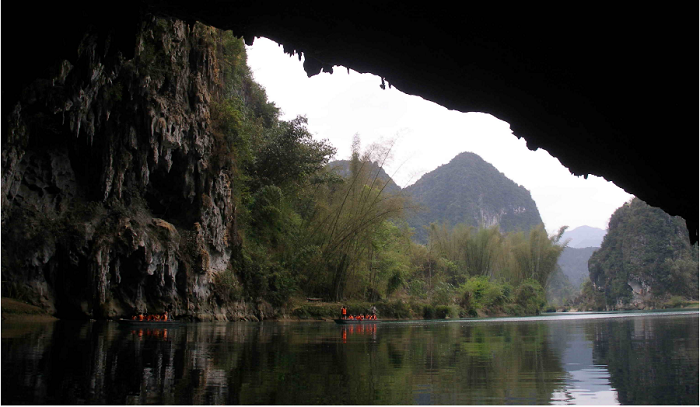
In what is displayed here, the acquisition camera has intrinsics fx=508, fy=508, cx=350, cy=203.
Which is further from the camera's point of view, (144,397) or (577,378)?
(577,378)

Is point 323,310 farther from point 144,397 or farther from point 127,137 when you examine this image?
point 144,397

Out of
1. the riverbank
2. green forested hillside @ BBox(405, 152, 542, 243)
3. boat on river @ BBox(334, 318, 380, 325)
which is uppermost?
green forested hillside @ BBox(405, 152, 542, 243)

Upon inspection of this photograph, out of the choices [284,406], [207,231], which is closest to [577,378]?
[284,406]

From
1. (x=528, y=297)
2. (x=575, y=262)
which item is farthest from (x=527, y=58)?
(x=575, y=262)

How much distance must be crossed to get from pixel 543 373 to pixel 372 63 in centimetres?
398

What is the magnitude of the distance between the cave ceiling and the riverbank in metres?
7.87

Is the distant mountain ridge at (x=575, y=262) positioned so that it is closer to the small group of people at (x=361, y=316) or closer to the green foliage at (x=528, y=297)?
the green foliage at (x=528, y=297)

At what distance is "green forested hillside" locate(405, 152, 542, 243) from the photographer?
9619 centimetres

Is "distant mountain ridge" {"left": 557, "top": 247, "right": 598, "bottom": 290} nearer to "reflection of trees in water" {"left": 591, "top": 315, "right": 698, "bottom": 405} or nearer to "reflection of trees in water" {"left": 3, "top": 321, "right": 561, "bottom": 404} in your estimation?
"reflection of trees in water" {"left": 591, "top": 315, "right": 698, "bottom": 405}

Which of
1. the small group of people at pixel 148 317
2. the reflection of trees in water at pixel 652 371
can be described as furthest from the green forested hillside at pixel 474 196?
the reflection of trees in water at pixel 652 371

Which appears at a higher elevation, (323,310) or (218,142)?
(218,142)

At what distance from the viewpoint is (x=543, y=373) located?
5645 mm

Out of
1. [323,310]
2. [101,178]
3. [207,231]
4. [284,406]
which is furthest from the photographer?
[323,310]

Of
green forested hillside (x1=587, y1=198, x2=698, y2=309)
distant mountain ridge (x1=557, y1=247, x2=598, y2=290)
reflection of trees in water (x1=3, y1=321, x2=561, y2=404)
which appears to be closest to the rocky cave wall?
reflection of trees in water (x1=3, y1=321, x2=561, y2=404)
